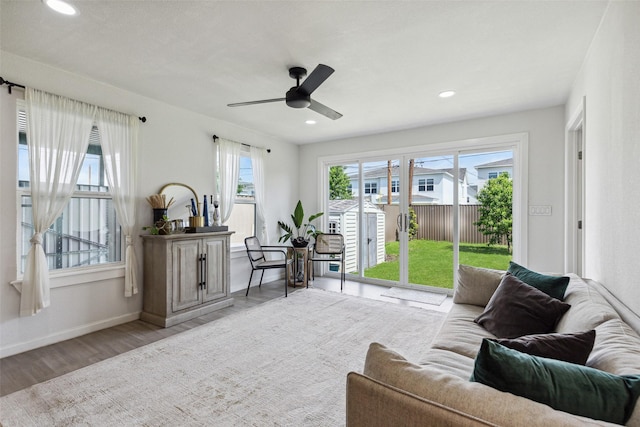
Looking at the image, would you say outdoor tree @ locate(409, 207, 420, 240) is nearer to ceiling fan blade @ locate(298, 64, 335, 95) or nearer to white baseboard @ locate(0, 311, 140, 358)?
ceiling fan blade @ locate(298, 64, 335, 95)

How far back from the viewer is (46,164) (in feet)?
9.12

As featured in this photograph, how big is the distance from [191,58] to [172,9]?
2.17ft

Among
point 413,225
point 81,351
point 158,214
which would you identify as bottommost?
point 81,351

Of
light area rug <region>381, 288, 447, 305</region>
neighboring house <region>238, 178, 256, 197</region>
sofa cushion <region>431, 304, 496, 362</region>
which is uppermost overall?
neighboring house <region>238, 178, 256, 197</region>

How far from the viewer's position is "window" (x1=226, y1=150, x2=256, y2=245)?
4836mm

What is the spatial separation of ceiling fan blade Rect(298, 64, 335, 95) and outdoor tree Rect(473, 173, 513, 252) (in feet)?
10.2

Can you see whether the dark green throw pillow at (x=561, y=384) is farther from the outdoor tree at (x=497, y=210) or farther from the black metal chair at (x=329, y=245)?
the black metal chair at (x=329, y=245)

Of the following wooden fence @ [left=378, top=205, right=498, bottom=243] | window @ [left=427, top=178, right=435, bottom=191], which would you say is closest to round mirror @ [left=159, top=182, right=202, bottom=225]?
wooden fence @ [left=378, top=205, right=498, bottom=243]

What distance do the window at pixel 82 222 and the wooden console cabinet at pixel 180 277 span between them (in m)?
0.40

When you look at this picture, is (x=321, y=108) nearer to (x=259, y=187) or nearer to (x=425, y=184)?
A: (x=259, y=187)

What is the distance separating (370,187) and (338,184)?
66cm

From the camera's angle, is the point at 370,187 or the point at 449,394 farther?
the point at 370,187

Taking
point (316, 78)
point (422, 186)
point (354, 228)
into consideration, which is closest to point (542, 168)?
point (422, 186)

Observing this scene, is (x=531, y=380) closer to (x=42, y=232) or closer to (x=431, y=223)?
(x=42, y=232)
